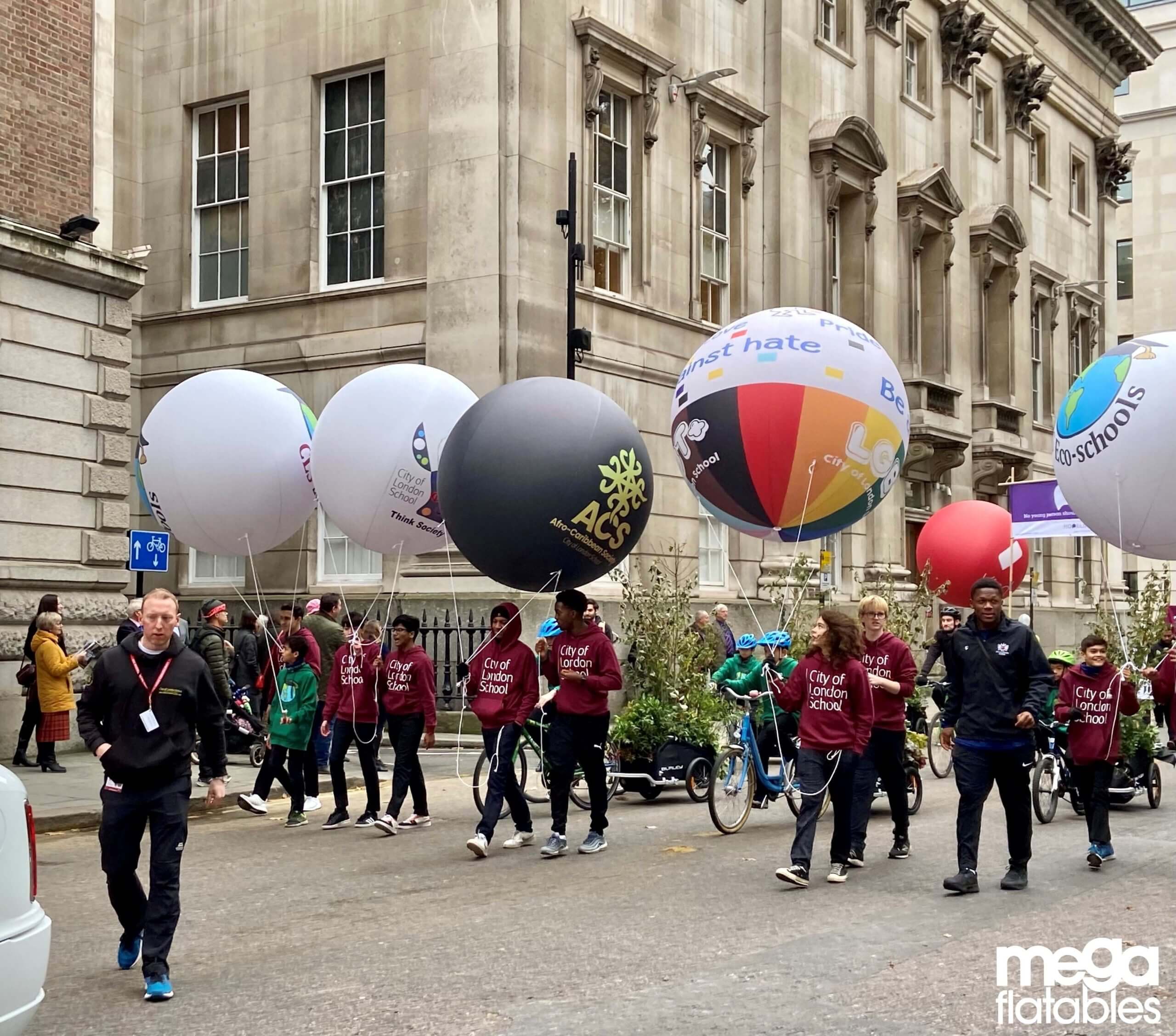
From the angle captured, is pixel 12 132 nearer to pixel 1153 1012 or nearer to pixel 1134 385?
pixel 1134 385

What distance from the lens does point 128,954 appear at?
24.7ft

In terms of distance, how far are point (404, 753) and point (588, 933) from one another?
4.48m

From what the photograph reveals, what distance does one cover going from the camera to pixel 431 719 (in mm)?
12211

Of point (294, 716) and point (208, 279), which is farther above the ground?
point (208, 279)

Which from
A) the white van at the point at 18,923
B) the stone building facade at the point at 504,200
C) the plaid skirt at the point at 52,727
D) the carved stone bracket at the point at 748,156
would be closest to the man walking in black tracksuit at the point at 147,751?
the white van at the point at 18,923

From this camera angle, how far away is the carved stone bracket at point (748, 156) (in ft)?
89.3

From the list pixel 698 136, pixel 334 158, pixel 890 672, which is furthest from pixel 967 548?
pixel 890 672

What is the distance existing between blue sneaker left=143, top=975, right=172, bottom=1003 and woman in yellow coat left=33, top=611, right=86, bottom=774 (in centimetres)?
900

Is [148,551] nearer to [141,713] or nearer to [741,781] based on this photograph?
[741,781]

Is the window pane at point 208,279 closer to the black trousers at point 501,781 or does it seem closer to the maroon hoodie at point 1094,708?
the black trousers at point 501,781

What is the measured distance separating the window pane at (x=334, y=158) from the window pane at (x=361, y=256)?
41.3 inches

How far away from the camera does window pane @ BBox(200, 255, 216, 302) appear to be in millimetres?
25422

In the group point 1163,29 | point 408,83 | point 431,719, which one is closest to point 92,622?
point 431,719

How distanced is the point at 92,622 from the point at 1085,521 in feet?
37.7
